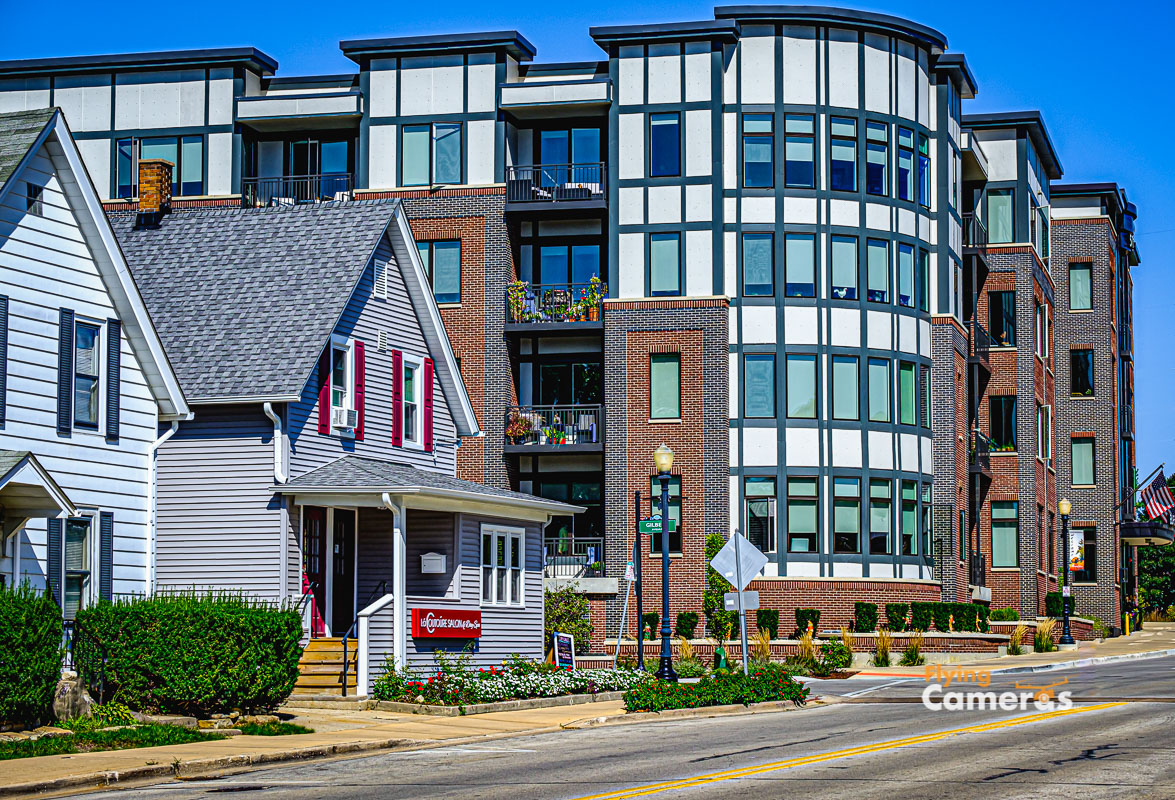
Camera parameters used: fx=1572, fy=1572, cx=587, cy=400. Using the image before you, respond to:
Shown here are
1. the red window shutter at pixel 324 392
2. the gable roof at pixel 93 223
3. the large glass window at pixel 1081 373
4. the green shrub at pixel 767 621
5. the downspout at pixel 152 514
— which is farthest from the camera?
the large glass window at pixel 1081 373

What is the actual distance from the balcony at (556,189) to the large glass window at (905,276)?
976cm

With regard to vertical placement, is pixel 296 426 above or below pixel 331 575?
above

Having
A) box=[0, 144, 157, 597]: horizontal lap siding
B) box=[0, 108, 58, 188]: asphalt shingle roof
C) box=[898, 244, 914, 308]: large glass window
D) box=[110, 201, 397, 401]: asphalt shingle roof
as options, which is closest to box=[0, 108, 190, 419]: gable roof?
box=[0, 108, 58, 188]: asphalt shingle roof

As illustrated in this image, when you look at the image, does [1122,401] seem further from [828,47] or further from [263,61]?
[263,61]

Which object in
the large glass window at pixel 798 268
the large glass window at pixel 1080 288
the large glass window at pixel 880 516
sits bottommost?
the large glass window at pixel 880 516

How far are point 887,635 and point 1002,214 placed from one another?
22.6m

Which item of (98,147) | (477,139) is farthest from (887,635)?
(98,147)

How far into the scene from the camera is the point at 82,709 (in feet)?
69.5

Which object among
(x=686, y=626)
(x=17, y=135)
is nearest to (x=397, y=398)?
(x=17, y=135)

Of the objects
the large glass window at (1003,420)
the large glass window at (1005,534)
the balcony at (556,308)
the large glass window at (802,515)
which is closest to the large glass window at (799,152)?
the balcony at (556,308)

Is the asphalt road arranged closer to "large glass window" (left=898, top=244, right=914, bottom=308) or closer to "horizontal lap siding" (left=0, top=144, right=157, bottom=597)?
"horizontal lap siding" (left=0, top=144, right=157, bottom=597)

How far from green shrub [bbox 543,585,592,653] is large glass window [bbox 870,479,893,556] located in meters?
10.5

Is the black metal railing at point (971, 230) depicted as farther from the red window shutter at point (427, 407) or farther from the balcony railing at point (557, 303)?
the red window shutter at point (427, 407)

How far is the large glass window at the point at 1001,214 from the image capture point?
6034cm
